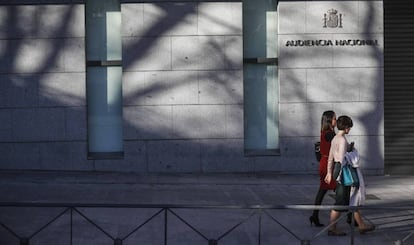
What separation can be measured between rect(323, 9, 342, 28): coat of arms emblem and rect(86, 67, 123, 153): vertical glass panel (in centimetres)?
499

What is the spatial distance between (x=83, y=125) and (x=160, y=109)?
1833 mm

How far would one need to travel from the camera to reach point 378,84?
681 inches

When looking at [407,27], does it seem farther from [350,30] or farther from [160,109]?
[160,109]

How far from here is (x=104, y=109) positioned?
17.3m

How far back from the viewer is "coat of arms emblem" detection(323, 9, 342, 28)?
17141 millimetres

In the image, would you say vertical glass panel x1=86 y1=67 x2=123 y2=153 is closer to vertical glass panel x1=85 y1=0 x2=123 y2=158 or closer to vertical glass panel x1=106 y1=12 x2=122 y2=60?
vertical glass panel x1=85 y1=0 x2=123 y2=158

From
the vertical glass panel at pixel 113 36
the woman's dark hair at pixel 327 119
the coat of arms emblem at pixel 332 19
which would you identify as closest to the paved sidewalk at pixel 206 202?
the woman's dark hair at pixel 327 119

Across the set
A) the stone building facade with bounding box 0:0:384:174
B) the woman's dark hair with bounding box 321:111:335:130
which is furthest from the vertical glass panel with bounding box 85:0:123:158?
the woman's dark hair with bounding box 321:111:335:130

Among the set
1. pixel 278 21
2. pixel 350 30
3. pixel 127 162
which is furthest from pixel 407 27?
pixel 127 162

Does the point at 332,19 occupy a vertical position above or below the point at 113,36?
above

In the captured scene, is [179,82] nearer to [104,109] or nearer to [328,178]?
[104,109]

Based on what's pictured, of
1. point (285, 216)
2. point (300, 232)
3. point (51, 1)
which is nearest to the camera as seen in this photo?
point (300, 232)

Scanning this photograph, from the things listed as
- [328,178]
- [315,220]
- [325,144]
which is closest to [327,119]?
[325,144]

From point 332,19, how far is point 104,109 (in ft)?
19.1
